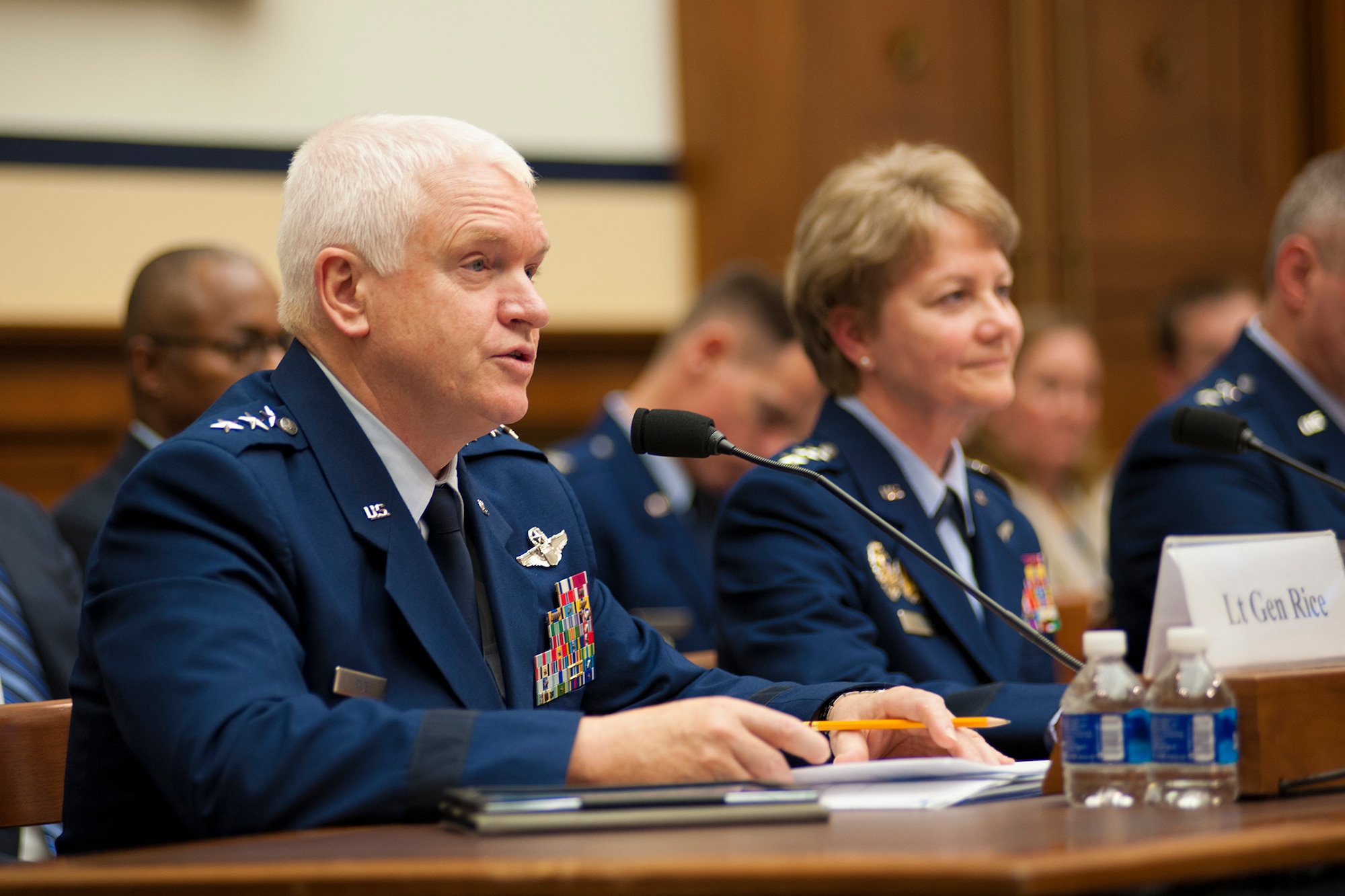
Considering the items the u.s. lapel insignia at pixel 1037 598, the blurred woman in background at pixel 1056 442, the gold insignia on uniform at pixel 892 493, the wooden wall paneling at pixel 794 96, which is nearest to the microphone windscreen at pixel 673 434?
the gold insignia on uniform at pixel 892 493

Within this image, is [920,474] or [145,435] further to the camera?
[145,435]

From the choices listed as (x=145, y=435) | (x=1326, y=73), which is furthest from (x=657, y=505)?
(x=1326, y=73)

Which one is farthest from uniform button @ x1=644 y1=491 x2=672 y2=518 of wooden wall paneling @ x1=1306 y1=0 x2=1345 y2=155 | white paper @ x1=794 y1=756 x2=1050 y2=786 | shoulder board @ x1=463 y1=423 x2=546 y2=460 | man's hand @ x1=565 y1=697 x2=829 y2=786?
wooden wall paneling @ x1=1306 y1=0 x2=1345 y2=155

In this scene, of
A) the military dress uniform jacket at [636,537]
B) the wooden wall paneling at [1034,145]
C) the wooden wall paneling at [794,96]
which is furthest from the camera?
the wooden wall paneling at [1034,145]

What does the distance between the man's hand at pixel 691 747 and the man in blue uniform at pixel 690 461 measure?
217 centimetres

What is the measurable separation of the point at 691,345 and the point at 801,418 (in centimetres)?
35

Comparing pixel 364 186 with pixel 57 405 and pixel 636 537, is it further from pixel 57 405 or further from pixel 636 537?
pixel 57 405

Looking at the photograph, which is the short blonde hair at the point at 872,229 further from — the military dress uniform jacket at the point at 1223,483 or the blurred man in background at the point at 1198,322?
the blurred man in background at the point at 1198,322

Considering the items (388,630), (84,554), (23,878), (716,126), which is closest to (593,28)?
(716,126)

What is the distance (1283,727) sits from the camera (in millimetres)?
1367

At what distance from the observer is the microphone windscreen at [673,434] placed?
1795 millimetres

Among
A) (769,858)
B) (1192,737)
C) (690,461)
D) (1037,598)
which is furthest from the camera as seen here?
(690,461)

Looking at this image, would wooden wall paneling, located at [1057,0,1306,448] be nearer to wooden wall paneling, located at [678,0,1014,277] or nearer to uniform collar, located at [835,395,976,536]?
wooden wall paneling, located at [678,0,1014,277]

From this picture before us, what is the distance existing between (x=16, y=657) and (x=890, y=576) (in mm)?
1266
